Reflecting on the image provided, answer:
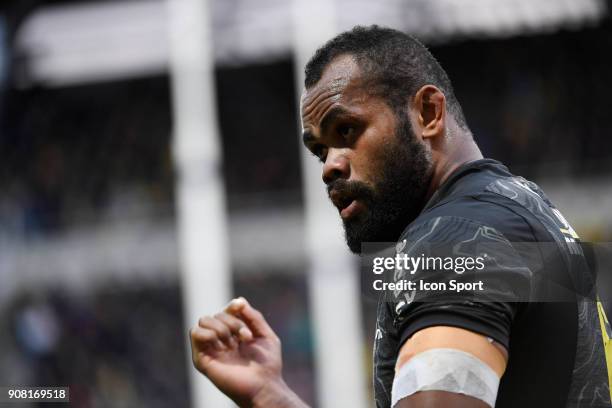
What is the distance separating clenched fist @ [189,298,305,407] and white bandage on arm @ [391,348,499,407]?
0.45m

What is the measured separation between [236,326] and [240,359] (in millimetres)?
73

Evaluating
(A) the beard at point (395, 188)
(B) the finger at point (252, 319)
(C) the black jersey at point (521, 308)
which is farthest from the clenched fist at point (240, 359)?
(A) the beard at point (395, 188)

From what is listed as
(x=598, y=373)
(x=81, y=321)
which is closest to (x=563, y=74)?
(x=81, y=321)

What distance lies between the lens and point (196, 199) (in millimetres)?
12414

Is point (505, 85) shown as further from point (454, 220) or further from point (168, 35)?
point (454, 220)

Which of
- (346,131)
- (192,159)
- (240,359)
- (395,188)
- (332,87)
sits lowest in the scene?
(240,359)

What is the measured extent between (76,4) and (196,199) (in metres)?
4.01

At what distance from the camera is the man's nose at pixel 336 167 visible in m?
2.31

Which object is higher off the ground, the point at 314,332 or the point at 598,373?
the point at 598,373

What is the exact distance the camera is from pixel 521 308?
6.02ft

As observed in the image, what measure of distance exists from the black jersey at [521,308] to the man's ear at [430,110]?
11.4 inches

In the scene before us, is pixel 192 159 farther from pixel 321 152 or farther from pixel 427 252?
pixel 427 252

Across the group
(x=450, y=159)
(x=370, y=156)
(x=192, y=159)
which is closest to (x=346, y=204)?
(x=370, y=156)

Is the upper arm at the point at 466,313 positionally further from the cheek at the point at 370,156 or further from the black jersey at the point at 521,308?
the cheek at the point at 370,156
